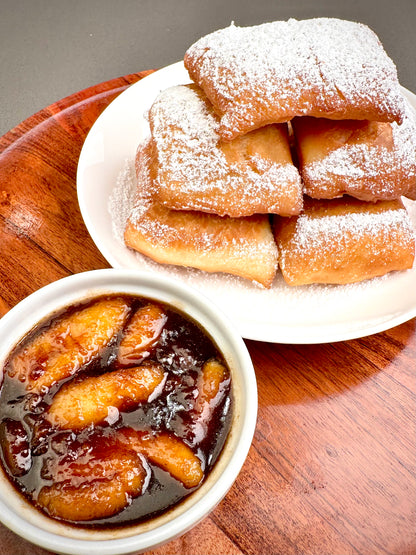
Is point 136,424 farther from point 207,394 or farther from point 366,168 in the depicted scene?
point 366,168

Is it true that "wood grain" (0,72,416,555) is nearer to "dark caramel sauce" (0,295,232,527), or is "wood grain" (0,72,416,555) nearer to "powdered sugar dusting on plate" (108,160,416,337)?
"powdered sugar dusting on plate" (108,160,416,337)

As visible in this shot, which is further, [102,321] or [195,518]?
A: [102,321]

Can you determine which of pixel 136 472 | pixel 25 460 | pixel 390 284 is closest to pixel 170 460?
pixel 136 472

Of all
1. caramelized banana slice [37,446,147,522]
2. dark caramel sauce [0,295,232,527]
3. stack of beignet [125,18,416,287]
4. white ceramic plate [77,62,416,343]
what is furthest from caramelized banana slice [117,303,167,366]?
stack of beignet [125,18,416,287]

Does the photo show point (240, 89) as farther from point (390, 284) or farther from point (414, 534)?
point (414, 534)

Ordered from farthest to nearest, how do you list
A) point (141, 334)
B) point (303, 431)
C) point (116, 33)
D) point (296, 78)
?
point (116, 33) < point (296, 78) < point (303, 431) < point (141, 334)

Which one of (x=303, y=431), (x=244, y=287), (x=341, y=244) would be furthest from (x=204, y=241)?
(x=303, y=431)

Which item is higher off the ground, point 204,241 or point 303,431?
point 204,241
